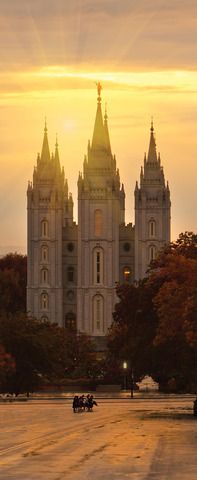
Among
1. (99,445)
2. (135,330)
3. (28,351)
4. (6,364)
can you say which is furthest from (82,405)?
(28,351)

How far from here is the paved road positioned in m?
35.9

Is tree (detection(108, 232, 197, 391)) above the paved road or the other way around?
above

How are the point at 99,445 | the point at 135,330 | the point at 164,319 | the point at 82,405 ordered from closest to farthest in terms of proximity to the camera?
the point at 99,445, the point at 82,405, the point at 164,319, the point at 135,330

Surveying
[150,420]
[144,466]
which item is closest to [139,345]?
[150,420]

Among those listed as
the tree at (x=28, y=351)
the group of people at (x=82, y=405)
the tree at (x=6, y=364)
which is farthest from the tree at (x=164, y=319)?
the tree at (x=28, y=351)

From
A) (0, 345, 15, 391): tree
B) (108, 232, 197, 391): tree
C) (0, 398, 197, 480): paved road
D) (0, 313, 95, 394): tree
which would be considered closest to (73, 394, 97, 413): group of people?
(0, 398, 197, 480): paved road

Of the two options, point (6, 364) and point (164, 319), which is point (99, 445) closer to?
point (164, 319)

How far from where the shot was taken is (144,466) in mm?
37875

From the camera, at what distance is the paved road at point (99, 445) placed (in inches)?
1412

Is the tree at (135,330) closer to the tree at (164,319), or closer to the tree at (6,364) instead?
the tree at (164,319)

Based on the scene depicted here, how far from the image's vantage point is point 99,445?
152ft

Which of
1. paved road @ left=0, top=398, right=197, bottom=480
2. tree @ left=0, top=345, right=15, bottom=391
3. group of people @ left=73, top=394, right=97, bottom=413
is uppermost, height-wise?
tree @ left=0, top=345, right=15, bottom=391

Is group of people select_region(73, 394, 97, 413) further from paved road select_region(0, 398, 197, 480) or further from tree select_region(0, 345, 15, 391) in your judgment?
tree select_region(0, 345, 15, 391)

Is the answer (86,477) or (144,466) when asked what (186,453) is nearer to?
(144,466)
